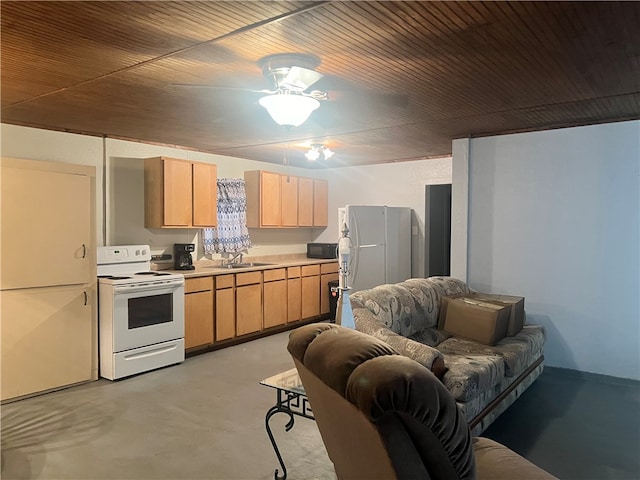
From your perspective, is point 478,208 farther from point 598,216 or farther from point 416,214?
point 416,214

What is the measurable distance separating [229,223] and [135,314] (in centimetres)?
204

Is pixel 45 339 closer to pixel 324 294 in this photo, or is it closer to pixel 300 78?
A: pixel 300 78

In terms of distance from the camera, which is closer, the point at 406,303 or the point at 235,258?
the point at 406,303

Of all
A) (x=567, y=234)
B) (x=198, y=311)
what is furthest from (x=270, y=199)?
(x=567, y=234)

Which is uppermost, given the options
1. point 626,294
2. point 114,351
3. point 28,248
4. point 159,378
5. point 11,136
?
point 11,136

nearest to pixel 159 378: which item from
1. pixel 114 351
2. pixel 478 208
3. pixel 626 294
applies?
pixel 114 351

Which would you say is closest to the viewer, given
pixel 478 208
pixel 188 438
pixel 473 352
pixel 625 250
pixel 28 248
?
pixel 188 438

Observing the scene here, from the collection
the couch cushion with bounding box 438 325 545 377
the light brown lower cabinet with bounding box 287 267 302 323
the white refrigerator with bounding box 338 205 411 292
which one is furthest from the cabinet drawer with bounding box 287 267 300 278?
the couch cushion with bounding box 438 325 545 377

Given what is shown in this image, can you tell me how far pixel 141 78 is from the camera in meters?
2.92

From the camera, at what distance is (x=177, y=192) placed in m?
5.14

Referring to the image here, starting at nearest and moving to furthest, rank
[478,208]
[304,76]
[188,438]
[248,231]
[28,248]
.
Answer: [304,76] → [188,438] → [28,248] → [478,208] → [248,231]

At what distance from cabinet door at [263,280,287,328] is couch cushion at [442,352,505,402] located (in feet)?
9.41

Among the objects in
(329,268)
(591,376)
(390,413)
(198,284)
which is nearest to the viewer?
(390,413)

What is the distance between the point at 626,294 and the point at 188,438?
3723 mm
